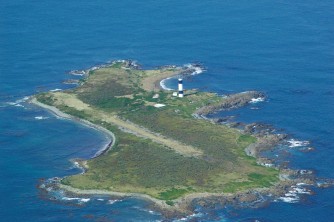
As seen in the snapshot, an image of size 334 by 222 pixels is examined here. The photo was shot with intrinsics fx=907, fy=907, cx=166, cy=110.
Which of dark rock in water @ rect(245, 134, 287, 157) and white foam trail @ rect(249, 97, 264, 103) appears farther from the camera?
white foam trail @ rect(249, 97, 264, 103)

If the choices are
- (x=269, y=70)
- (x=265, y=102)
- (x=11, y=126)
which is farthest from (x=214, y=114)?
(x=11, y=126)

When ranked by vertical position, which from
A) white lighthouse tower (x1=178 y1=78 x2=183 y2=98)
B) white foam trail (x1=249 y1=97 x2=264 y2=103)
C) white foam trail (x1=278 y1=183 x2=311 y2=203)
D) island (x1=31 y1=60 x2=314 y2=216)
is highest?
white lighthouse tower (x1=178 y1=78 x2=183 y2=98)

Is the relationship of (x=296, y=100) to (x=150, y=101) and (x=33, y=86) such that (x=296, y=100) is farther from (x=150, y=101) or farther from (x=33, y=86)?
(x=33, y=86)

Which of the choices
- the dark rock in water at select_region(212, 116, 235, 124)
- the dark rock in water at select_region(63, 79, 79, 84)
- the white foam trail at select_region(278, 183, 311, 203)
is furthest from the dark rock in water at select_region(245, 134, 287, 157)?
the dark rock in water at select_region(63, 79, 79, 84)

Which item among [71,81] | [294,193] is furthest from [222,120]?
[71,81]

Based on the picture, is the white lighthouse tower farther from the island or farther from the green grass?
the green grass

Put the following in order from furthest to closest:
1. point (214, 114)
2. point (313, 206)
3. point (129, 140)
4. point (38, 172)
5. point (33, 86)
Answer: point (33, 86) → point (214, 114) → point (129, 140) → point (38, 172) → point (313, 206)

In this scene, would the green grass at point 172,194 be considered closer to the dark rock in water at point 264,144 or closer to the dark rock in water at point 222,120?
the dark rock in water at point 264,144
